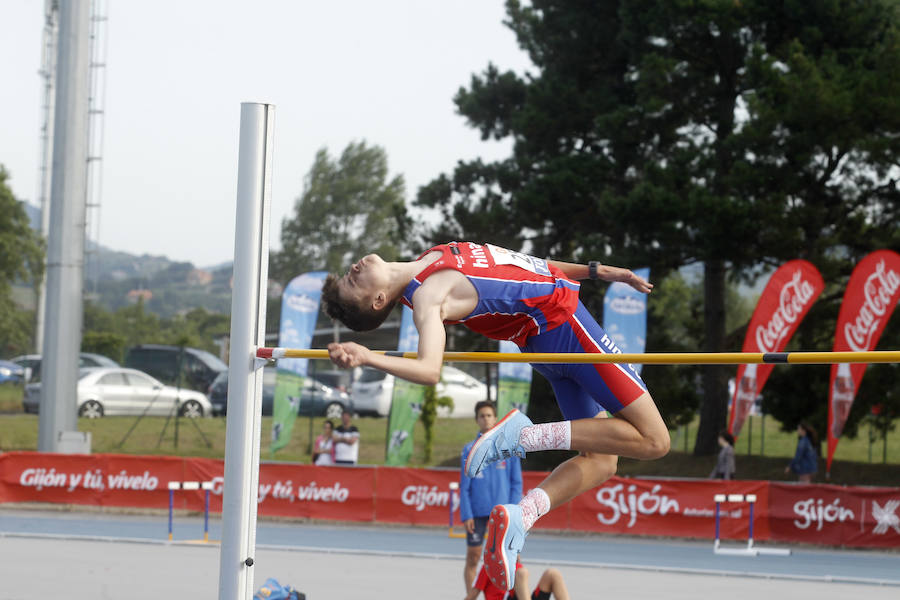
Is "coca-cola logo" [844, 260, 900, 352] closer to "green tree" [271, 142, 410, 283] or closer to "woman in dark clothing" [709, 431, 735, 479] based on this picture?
"woman in dark clothing" [709, 431, 735, 479]

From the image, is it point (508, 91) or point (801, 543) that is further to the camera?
point (508, 91)

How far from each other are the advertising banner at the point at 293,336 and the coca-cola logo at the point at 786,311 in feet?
21.2

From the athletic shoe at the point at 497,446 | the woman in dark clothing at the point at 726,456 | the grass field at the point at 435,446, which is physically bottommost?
the grass field at the point at 435,446

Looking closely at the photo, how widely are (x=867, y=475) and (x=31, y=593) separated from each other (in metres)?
14.9

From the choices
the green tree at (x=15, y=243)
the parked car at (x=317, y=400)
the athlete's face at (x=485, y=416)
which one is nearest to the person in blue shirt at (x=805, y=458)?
the athlete's face at (x=485, y=416)

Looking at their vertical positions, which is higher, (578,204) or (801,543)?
(578,204)

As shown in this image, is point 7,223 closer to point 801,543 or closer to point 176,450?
point 176,450

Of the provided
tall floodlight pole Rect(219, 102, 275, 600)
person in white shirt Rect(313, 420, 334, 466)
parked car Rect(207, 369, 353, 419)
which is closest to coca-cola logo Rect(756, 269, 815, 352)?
person in white shirt Rect(313, 420, 334, 466)

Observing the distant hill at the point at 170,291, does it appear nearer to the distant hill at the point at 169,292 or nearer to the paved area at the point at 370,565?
the distant hill at the point at 169,292

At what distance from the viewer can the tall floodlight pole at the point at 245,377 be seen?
15.3 feet

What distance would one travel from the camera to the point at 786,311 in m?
14.7

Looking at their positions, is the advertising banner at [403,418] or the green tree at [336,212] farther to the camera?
the green tree at [336,212]

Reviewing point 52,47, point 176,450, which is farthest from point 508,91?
point 52,47

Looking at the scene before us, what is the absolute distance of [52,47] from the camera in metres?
30.6
